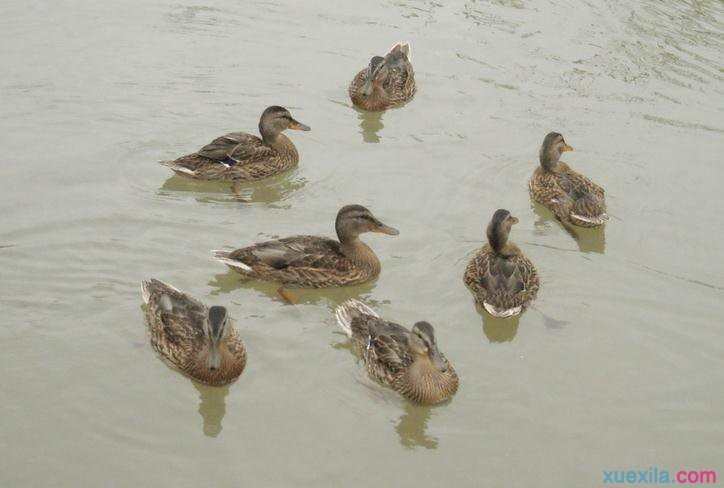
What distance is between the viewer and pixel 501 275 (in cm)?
851

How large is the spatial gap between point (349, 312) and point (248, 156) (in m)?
3.14

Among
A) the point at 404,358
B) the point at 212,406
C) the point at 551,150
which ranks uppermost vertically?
the point at 551,150

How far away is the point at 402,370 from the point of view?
750 cm

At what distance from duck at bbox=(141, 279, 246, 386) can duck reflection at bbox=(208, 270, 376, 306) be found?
2.43ft

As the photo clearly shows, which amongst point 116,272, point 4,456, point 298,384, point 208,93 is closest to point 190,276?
point 116,272

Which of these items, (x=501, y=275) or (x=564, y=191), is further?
(x=564, y=191)

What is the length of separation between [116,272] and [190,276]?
662 mm

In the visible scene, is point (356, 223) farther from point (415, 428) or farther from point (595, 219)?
point (595, 219)

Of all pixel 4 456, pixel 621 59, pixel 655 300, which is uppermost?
pixel 621 59

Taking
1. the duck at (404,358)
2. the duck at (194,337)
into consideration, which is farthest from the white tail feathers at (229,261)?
the duck at (404,358)

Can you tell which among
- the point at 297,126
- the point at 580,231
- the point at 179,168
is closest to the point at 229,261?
the point at 179,168

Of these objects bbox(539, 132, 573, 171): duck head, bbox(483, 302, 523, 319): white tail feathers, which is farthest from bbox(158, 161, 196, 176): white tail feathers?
bbox(539, 132, 573, 171): duck head

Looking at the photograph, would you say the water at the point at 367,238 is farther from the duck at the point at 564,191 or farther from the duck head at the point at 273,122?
the duck head at the point at 273,122

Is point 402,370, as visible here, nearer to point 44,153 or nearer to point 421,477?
point 421,477
